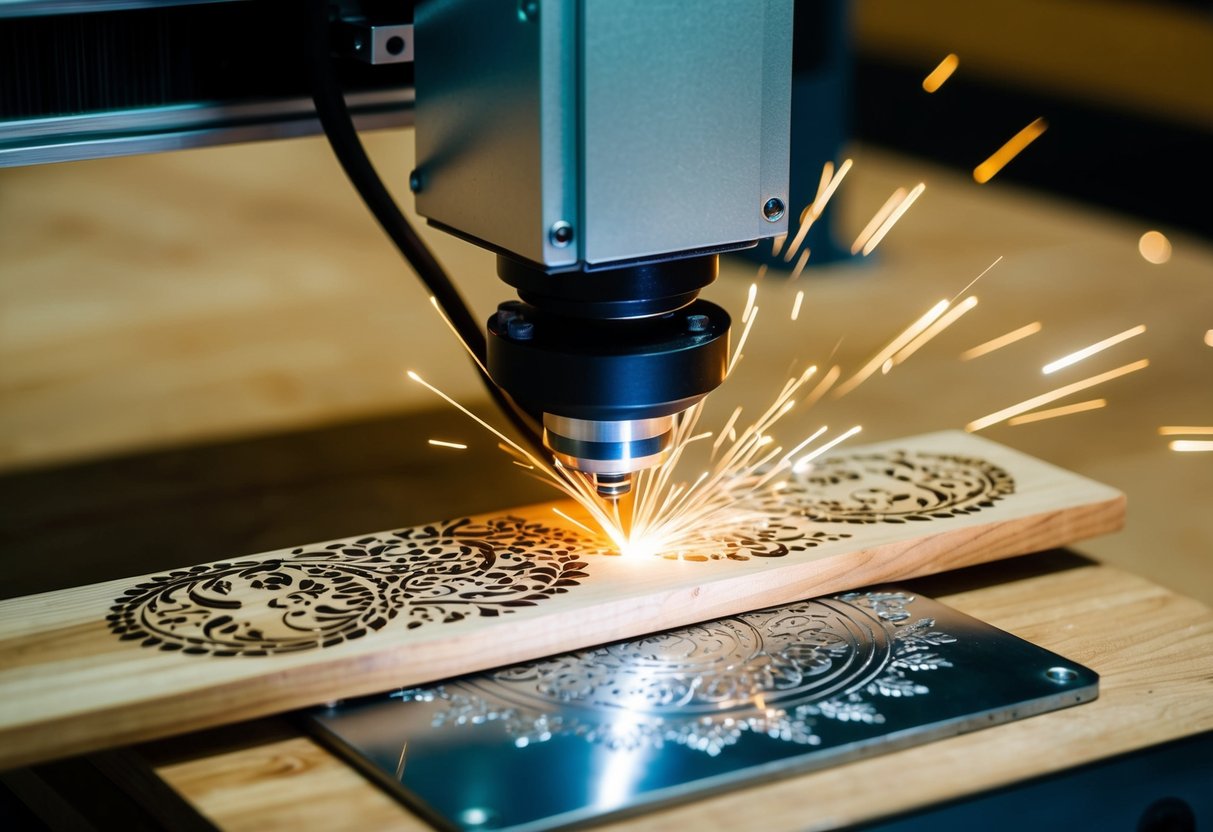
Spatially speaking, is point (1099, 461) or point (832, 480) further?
point (1099, 461)

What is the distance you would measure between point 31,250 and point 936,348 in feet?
3.34

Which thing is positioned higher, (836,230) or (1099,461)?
(836,230)

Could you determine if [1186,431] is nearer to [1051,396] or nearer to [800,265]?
[1051,396]

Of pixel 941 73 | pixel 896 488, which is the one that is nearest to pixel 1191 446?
pixel 896 488

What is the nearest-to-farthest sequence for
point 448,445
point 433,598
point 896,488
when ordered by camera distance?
point 433,598
point 896,488
point 448,445

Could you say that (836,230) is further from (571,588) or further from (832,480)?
(571,588)

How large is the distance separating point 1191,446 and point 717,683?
0.74 metres

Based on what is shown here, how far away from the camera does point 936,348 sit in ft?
5.02

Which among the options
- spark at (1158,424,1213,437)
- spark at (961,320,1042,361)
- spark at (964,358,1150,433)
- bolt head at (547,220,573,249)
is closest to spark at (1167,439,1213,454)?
spark at (1158,424,1213,437)

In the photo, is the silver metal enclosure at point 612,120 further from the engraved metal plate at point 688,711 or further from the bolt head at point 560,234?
the engraved metal plate at point 688,711

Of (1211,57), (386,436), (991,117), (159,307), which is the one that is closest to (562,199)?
(386,436)

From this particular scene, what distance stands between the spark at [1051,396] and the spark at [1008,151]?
74 cm

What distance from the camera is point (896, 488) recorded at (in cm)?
93

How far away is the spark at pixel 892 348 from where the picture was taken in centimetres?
143
